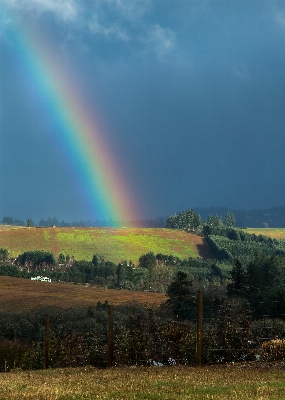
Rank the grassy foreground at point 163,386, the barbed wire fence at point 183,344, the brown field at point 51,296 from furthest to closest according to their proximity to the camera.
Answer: the brown field at point 51,296, the barbed wire fence at point 183,344, the grassy foreground at point 163,386

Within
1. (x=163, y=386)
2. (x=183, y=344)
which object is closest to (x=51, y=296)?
(x=183, y=344)

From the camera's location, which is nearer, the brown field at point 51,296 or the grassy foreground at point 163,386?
the grassy foreground at point 163,386

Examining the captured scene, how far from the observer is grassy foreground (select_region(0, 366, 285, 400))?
1121 cm

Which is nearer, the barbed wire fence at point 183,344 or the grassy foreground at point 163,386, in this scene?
the grassy foreground at point 163,386

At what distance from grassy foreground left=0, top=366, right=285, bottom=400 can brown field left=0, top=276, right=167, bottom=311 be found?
8389cm

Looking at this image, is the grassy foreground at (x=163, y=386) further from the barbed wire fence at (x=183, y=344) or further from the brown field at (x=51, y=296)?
the brown field at (x=51, y=296)

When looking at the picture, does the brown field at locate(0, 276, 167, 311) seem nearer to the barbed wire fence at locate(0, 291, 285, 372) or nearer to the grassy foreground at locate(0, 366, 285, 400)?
the barbed wire fence at locate(0, 291, 285, 372)

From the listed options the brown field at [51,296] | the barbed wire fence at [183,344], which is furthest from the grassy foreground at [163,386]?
the brown field at [51,296]

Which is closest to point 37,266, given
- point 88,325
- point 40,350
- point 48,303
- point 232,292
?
point 48,303

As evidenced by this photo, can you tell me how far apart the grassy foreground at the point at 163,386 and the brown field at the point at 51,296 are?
8389 cm

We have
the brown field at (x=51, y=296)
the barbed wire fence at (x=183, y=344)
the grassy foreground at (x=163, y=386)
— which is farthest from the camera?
the brown field at (x=51, y=296)

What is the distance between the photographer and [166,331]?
66.9ft

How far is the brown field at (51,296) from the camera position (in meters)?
103

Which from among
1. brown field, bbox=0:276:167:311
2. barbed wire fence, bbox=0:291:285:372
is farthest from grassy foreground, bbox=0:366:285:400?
brown field, bbox=0:276:167:311
